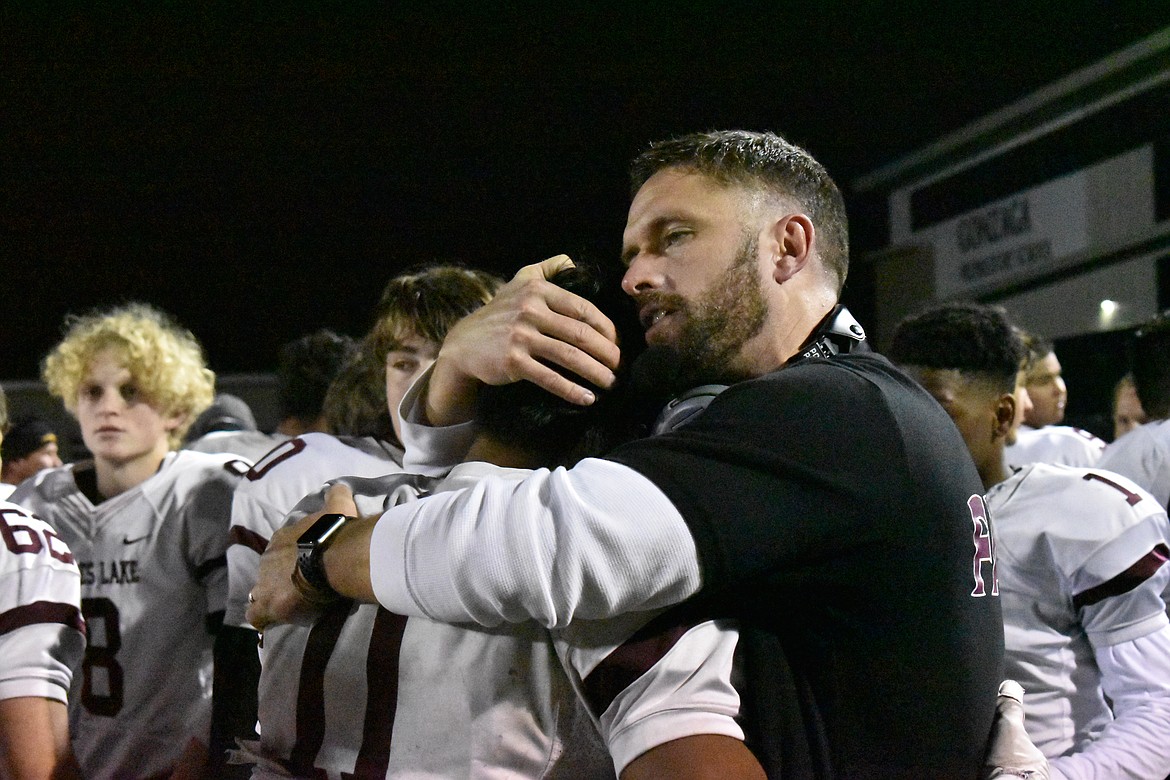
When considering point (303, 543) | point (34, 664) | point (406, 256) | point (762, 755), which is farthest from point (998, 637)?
point (406, 256)

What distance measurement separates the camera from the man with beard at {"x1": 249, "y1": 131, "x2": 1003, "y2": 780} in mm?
1108

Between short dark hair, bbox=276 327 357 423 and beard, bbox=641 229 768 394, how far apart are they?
2.45 metres

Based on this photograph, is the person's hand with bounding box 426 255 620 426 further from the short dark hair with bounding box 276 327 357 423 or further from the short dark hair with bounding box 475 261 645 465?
the short dark hair with bounding box 276 327 357 423

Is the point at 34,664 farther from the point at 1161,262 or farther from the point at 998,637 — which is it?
the point at 1161,262

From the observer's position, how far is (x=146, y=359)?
10.6 feet

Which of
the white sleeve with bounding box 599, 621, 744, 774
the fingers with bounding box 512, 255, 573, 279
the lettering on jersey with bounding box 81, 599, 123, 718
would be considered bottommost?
the lettering on jersey with bounding box 81, 599, 123, 718

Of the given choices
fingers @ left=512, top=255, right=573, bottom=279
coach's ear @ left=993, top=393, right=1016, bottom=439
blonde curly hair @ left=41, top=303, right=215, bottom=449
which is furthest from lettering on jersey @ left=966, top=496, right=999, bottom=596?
blonde curly hair @ left=41, top=303, right=215, bottom=449

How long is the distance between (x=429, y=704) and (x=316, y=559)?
227 millimetres

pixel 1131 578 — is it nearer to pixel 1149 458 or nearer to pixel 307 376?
pixel 1149 458

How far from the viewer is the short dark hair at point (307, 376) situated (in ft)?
12.4

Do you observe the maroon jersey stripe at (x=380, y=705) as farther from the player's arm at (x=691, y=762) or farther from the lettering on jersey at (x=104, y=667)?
the lettering on jersey at (x=104, y=667)

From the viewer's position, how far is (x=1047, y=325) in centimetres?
885

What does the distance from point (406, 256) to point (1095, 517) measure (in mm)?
9896

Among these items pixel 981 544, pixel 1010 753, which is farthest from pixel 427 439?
pixel 1010 753
